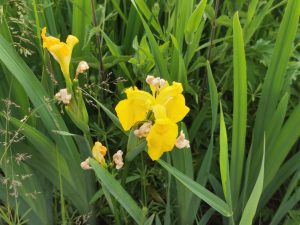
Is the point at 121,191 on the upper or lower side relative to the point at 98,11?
lower

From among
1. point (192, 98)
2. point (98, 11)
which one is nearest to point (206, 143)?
point (192, 98)

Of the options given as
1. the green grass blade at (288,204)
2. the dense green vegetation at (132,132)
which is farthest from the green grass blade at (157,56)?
the green grass blade at (288,204)

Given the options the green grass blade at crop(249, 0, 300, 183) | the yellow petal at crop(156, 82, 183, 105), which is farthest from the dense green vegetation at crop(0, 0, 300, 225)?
the yellow petal at crop(156, 82, 183, 105)

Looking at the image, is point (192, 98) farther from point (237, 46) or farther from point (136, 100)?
point (136, 100)

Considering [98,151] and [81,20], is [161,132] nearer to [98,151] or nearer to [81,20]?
[98,151]

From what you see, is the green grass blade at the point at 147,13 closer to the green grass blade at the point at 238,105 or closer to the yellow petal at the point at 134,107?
the green grass blade at the point at 238,105

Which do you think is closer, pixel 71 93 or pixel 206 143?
pixel 71 93
